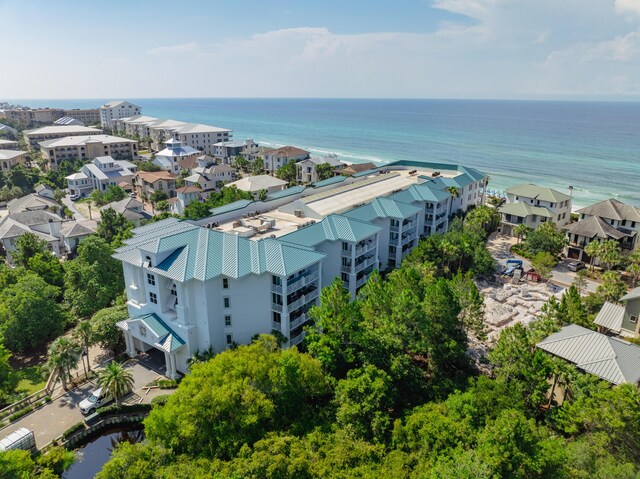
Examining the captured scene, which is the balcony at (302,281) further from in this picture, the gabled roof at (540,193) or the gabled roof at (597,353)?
the gabled roof at (540,193)

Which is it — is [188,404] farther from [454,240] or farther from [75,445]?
[454,240]

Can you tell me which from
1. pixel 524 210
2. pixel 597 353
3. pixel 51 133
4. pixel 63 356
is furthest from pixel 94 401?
pixel 51 133

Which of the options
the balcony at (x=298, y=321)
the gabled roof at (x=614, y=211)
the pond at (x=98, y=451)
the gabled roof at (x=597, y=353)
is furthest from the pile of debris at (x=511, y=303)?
the pond at (x=98, y=451)

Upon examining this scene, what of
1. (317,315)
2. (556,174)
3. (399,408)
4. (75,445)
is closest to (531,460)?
(399,408)

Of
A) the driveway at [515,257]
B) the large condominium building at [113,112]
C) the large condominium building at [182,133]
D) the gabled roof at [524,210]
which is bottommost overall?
the driveway at [515,257]

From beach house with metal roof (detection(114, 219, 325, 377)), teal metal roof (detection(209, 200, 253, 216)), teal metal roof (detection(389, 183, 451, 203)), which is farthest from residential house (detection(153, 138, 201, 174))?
beach house with metal roof (detection(114, 219, 325, 377))

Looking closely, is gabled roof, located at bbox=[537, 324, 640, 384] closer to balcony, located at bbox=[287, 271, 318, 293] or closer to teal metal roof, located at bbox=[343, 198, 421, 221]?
balcony, located at bbox=[287, 271, 318, 293]

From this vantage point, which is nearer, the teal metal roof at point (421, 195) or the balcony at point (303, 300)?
the balcony at point (303, 300)
